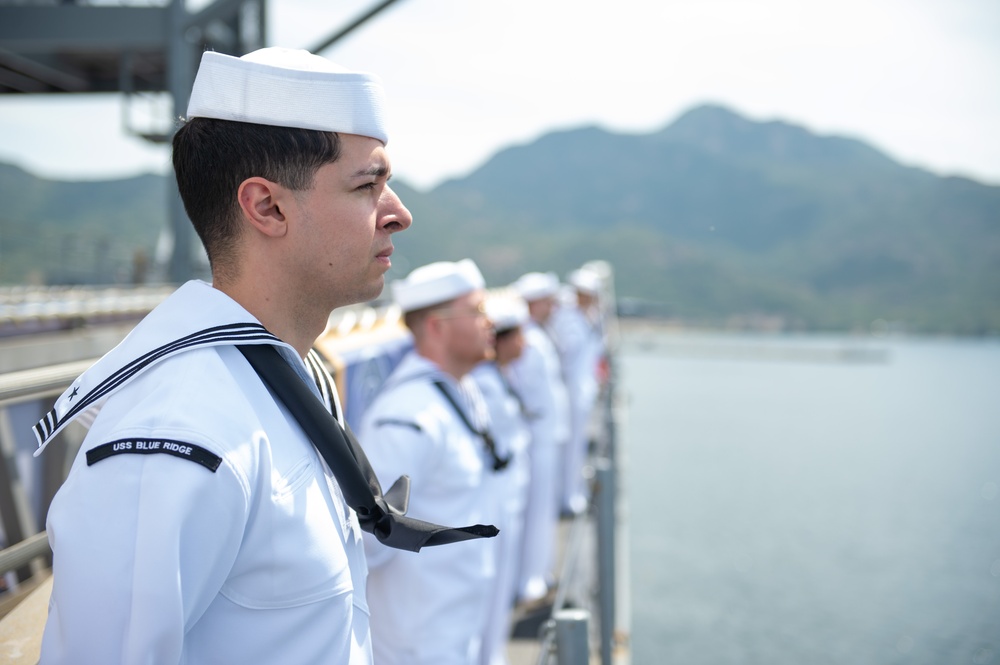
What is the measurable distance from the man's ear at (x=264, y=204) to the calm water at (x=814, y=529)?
1027 centimetres

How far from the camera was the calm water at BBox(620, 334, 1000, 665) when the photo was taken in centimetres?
1122

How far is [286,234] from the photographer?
1.29 metres

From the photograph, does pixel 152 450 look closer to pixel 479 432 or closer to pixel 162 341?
pixel 162 341

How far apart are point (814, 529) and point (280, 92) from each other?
17.7 metres

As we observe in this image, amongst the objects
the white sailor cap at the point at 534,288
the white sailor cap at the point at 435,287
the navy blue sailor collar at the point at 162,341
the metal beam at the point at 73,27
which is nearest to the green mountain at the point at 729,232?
the white sailor cap at the point at 534,288

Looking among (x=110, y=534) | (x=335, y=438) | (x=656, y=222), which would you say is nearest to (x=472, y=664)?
(x=335, y=438)

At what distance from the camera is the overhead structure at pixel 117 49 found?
808 cm

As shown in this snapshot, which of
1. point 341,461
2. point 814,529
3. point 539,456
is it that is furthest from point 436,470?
point 814,529

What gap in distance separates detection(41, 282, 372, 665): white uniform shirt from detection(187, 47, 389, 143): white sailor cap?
0.29 meters

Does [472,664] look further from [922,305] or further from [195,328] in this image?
[922,305]

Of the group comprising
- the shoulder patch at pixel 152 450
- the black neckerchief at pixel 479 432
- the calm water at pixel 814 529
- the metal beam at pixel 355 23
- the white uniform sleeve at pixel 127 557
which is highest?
the metal beam at pixel 355 23

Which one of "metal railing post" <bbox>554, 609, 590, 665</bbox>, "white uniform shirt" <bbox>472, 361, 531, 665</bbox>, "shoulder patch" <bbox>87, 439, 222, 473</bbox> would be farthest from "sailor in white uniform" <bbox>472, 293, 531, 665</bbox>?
"shoulder patch" <bbox>87, 439, 222, 473</bbox>

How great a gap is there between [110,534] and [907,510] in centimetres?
2069

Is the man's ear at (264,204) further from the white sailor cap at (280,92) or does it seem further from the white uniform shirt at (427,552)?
the white uniform shirt at (427,552)
